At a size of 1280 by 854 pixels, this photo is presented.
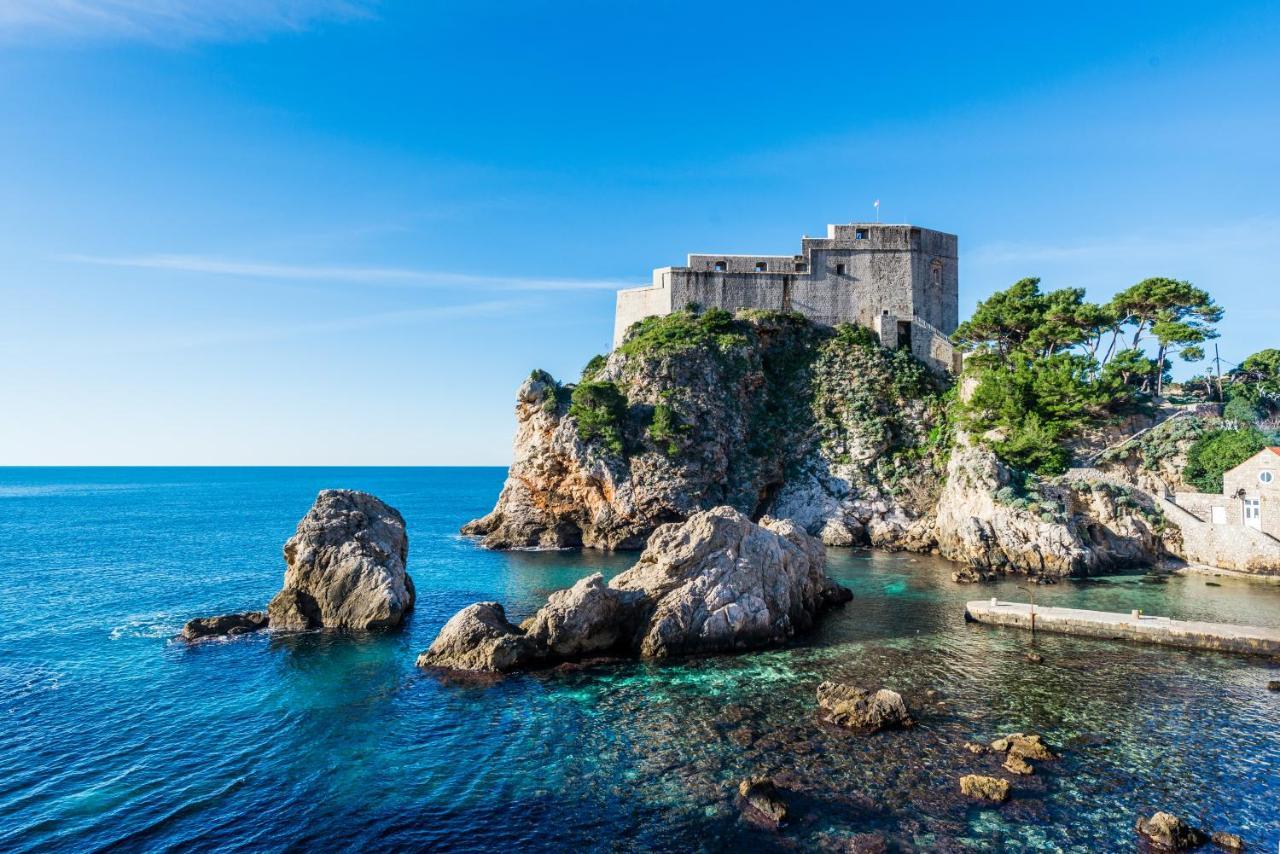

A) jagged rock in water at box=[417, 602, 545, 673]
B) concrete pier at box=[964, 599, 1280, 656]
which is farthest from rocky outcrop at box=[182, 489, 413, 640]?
concrete pier at box=[964, 599, 1280, 656]

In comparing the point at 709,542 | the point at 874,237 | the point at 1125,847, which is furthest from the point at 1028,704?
the point at 874,237

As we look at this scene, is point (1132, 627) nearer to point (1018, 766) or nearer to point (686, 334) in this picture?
point (1018, 766)

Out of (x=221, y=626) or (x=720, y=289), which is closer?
(x=221, y=626)

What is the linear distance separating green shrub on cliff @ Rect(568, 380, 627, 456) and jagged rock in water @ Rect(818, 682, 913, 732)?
1221 inches

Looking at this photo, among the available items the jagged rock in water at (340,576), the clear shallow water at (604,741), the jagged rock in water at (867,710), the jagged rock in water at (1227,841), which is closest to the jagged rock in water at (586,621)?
the clear shallow water at (604,741)

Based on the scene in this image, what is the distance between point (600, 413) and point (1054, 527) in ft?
93.6

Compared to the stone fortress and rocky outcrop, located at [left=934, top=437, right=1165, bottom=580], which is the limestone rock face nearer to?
rocky outcrop, located at [left=934, top=437, right=1165, bottom=580]

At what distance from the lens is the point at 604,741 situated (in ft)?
57.9

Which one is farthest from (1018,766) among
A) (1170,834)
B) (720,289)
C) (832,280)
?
(832,280)

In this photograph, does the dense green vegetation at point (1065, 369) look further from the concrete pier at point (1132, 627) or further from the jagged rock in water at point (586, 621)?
the jagged rock in water at point (586, 621)

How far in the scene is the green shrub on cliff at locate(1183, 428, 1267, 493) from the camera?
37531mm

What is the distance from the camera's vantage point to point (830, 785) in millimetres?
15133

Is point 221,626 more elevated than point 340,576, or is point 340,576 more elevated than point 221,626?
point 340,576

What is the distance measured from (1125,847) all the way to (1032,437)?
34934 mm
